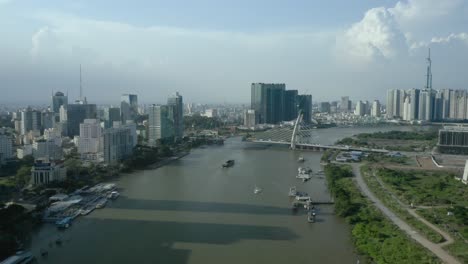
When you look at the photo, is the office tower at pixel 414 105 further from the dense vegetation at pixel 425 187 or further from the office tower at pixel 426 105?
the dense vegetation at pixel 425 187

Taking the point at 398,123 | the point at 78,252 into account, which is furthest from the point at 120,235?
the point at 398,123

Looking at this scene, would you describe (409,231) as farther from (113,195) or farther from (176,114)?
(176,114)

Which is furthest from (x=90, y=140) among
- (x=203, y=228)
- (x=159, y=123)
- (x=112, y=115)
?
(x=203, y=228)

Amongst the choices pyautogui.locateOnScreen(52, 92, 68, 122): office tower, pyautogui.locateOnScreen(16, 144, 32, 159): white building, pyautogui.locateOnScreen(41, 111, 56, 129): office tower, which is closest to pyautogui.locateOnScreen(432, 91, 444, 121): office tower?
pyautogui.locateOnScreen(52, 92, 68, 122): office tower

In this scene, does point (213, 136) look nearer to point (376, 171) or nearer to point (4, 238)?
point (376, 171)

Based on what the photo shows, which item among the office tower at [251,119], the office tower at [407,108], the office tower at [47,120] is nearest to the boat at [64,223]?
the office tower at [47,120]

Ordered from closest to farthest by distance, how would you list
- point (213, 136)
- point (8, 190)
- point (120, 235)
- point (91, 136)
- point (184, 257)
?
point (184, 257), point (120, 235), point (8, 190), point (91, 136), point (213, 136)
